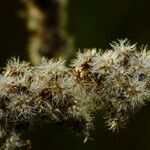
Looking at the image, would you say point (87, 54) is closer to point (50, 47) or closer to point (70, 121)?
point (70, 121)

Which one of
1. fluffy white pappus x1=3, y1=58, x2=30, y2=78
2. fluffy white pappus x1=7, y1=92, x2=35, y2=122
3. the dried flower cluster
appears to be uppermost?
the dried flower cluster

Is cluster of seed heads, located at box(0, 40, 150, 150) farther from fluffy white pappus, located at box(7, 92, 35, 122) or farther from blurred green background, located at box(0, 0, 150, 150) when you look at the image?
blurred green background, located at box(0, 0, 150, 150)

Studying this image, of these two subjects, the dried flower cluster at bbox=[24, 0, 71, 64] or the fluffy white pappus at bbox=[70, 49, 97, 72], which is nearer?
the fluffy white pappus at bbox=[70, 49, 97, 72]

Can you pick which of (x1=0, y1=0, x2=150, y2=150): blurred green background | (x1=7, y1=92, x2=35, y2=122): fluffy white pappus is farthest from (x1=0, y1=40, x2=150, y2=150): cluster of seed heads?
(x1=0, y1=0, x2=150, y2=150): blurred green background

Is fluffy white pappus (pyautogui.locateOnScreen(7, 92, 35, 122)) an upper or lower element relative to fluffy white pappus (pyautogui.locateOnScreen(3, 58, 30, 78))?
lower

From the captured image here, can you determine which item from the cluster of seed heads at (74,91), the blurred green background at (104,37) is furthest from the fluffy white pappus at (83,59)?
the blurred green background at (104,37)

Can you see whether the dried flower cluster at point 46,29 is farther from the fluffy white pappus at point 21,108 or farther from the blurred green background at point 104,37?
the fluffy white pappus at point 21,108

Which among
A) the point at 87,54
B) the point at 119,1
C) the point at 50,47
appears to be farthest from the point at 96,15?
the point at 87,54
